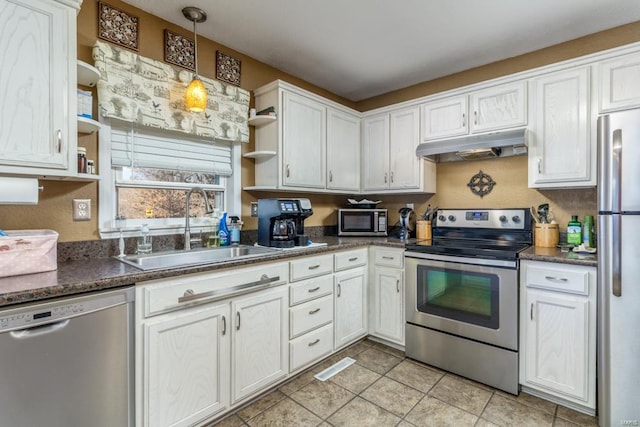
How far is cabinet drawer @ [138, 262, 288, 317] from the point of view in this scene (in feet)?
4.87

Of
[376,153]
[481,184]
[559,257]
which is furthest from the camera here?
[376,153]

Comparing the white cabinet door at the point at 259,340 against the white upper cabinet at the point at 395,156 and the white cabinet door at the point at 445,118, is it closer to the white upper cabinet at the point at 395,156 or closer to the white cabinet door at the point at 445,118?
the white upper cabinet at the point at 395,156

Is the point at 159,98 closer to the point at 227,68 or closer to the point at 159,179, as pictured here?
the point at 159,179

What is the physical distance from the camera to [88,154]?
1863 mm

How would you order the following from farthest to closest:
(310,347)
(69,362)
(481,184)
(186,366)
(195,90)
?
(481,184) → (310,347) → (195,90) → (186,366) → (69,362)

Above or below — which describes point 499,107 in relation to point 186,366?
above

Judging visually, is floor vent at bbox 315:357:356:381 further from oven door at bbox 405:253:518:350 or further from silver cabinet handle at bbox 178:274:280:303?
silver cabinet handle at bbox 178:274:280:303

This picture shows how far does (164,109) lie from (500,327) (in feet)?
8.88

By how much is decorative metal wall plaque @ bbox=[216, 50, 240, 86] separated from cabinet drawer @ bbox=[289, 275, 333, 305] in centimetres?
172

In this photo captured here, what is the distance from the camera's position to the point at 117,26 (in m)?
1.96

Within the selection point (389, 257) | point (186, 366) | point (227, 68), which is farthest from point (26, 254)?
point (389, 257)

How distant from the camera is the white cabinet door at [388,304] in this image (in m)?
2.62

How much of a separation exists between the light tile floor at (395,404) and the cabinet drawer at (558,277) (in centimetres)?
74

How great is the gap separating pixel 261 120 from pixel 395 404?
7.48 ft
